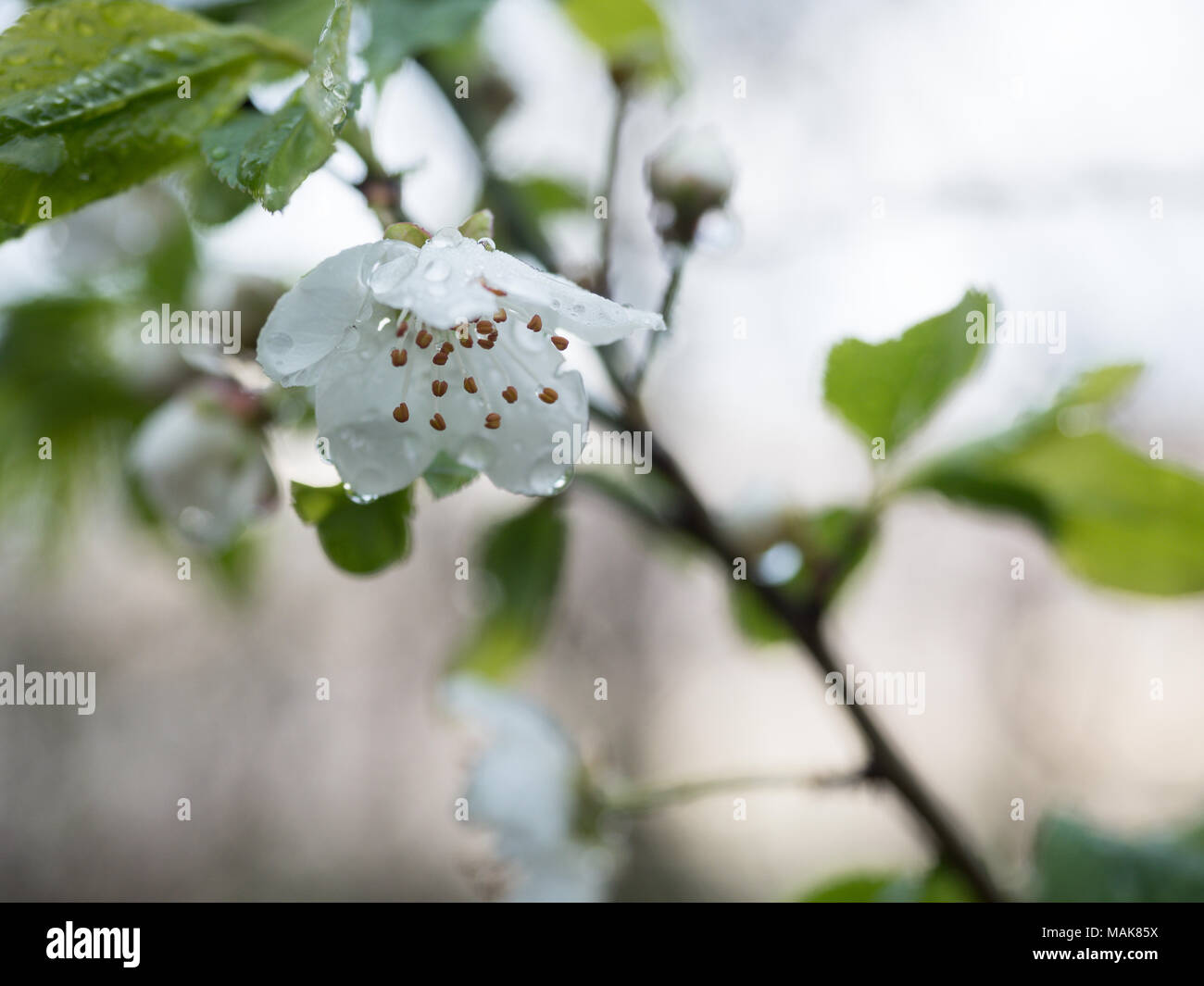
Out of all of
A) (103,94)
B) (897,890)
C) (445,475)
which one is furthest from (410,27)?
(897,890)

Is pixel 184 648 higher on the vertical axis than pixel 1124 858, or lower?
higher

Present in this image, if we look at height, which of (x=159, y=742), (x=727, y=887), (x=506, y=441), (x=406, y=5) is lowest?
(x=727, y=887)

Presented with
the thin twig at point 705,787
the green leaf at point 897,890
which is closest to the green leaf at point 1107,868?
the green leaf at point 897,890

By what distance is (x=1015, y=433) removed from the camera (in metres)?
0.85

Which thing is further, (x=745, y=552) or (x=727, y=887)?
(x=727, y=887)

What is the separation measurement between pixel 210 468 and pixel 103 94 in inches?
12.7

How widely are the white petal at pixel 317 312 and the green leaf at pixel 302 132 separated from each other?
0.04 meters

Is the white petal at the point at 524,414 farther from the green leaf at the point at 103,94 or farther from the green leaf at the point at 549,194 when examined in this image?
the green leaf at the point at 549,194

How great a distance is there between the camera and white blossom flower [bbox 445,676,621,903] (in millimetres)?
884

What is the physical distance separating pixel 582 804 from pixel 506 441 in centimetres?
47

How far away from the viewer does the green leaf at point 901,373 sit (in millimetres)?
691
